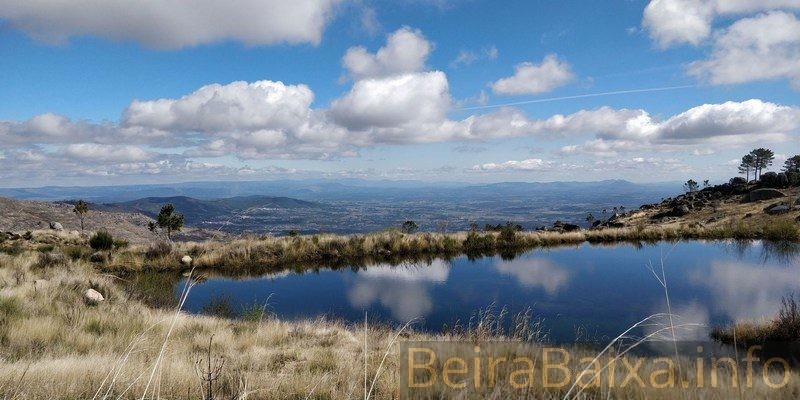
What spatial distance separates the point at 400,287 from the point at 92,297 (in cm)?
885

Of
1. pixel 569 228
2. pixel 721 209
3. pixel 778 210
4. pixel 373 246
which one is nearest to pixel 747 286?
pixel 373 246

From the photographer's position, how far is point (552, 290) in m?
14.0

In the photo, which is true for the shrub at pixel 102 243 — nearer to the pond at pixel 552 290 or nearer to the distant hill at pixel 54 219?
the pond at pixel 552 290

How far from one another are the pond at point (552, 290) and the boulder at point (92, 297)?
2.70 m

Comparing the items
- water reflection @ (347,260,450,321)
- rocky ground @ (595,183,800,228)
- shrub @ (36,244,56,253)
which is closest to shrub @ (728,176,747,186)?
rocky ground @ (595,183,800,228)

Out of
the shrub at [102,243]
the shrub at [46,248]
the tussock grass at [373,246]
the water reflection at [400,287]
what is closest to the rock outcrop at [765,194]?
the tussock grass at [373,246]

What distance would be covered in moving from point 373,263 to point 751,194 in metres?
31.3

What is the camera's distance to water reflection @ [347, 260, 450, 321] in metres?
12.6

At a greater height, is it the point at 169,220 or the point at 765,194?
the point at 765,194

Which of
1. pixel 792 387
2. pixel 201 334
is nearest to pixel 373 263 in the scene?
pixel 201 334

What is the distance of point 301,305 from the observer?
43.9ft

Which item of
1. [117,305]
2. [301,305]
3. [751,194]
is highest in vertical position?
[751,194]

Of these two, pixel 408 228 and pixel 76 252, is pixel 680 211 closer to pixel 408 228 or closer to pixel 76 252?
pixel 408 228

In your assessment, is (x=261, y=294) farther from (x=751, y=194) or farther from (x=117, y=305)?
(x=751, y=194)
